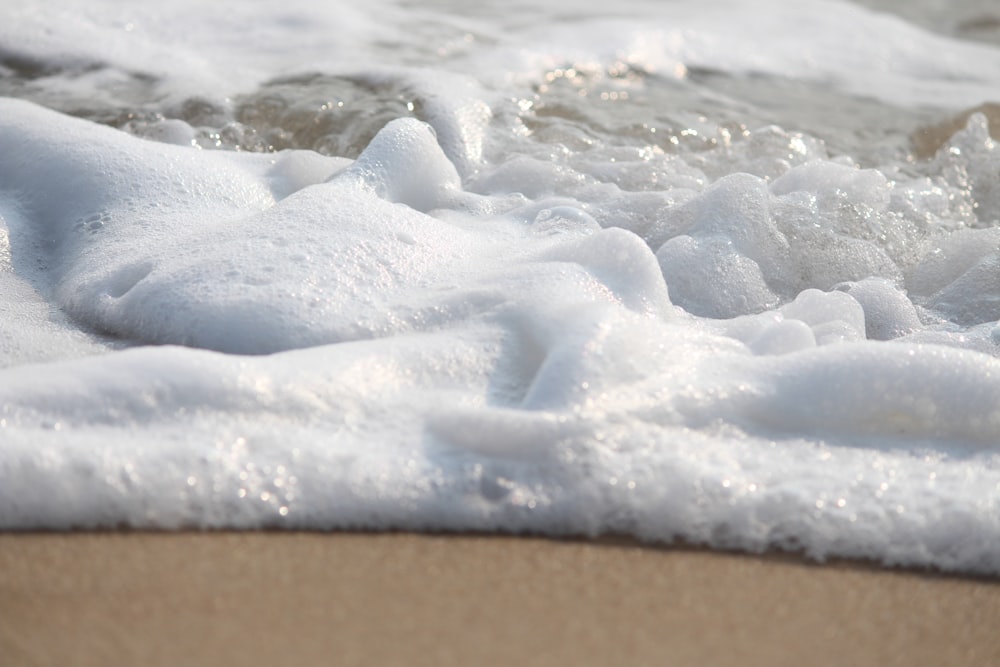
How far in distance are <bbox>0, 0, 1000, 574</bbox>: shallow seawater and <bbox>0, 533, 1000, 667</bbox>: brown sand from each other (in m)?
0.06

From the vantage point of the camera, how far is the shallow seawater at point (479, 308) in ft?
5.19

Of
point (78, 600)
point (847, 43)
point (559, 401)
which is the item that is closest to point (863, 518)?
point (559, 401)

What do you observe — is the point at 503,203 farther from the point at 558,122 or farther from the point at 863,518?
the point at 863,518

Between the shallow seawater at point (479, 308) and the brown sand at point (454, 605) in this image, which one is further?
the shallow seawater at point (479, 308)

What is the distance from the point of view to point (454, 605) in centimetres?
137

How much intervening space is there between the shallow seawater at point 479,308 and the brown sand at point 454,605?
0.06 m

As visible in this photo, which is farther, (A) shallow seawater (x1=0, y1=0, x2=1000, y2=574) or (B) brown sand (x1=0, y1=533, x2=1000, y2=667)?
(A) shallow seawater (x1=0, y1=0, x2=1000, y2=574)

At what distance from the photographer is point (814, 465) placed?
1.71 meters

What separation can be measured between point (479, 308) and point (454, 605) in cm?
76

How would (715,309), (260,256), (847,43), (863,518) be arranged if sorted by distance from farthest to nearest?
(847,43), (715,309), (260,256), (863,518)

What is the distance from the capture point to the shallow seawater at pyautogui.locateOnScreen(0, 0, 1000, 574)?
1.58m

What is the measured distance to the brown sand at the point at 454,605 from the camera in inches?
49.9

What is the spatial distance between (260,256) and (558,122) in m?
1.68

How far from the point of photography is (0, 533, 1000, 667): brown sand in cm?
127
